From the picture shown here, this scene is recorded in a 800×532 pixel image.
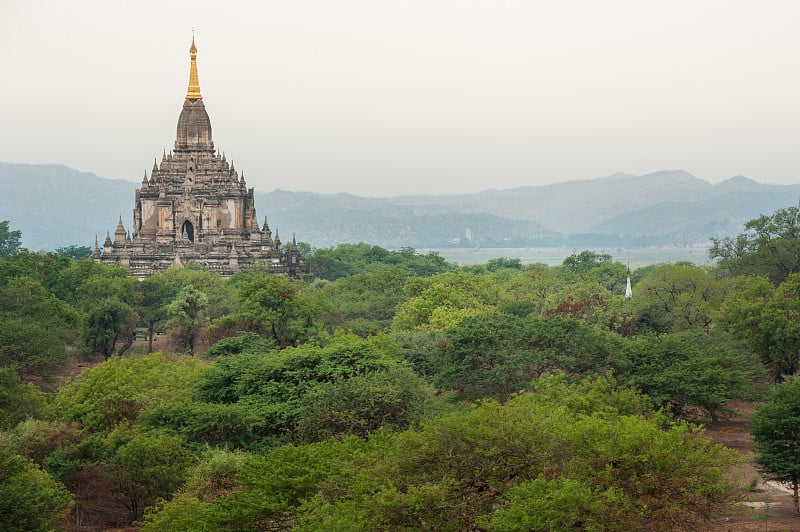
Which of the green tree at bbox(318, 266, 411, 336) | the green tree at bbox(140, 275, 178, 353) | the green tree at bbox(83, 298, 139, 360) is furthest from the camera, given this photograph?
the green tree at bbox(140, 275, 178, 353)

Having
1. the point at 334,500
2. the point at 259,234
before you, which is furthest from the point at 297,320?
the point at 259,234

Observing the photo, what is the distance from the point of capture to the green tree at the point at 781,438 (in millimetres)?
36594

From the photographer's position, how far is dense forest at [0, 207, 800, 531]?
30156 millimetres

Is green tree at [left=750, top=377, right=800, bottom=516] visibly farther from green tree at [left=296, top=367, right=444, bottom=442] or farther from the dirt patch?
green tree at [left=296, top=367, right=444, bottom=442]

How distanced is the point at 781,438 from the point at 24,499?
21113 millimetres

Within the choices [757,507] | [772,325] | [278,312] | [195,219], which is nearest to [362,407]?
[757,507]

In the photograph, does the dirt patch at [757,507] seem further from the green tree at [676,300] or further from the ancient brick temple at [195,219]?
the ancient brick temple at [195,219]

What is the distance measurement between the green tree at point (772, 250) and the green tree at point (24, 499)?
159ft

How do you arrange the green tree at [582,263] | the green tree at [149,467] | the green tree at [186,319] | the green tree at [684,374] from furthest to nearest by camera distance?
the green tree at [582,263]
the green tree at [186,319]
the green tree at [684,374]
the green tree at [149,467]

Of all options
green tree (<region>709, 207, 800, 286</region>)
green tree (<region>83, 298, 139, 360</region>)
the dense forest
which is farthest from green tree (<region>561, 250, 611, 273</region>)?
green tree (<region>83, 298, 139, 360</region>)

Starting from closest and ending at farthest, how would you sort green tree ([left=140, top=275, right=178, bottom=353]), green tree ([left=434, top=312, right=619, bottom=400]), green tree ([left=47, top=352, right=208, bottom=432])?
green tree ([left=47, top=352, right=208, bottom=432])
green tree ([left=434, top=312, right=619, bottom=400])
green tree ([left=140, top=275, right=178, bottom=353])

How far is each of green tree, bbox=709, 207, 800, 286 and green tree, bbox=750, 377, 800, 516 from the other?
1394 inches

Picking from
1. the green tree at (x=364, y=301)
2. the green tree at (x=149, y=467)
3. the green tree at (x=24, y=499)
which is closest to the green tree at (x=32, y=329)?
the green tree at (x=364, y=301)

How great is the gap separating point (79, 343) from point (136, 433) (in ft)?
93.2
